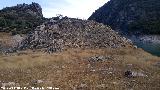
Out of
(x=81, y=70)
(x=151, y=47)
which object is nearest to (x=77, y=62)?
(x=81, y=70)

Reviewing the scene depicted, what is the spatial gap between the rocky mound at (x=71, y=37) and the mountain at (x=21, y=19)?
134ft

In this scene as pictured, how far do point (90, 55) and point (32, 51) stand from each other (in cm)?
844

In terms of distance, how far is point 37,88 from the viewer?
28.0m

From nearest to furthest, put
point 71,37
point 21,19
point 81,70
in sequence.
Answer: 1. point 81,70
2. point 71,37
3. point 21,19

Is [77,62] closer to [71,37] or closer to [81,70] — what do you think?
[81,70]

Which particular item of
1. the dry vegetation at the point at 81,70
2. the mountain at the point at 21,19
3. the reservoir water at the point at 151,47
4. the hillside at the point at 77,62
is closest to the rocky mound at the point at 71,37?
the hillside at the point at 77,62

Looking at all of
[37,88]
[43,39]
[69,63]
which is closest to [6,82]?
[37,88]

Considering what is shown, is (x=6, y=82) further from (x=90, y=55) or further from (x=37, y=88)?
(x=90, y=55)

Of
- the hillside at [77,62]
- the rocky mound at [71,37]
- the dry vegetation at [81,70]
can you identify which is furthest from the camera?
the rocky mound at [71,37]

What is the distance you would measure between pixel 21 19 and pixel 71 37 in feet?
232

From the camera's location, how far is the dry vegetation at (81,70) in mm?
30172

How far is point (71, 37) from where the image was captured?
172 ft

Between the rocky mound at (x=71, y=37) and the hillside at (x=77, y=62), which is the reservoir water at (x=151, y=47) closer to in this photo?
the rocky mound at (x=71, y=37)

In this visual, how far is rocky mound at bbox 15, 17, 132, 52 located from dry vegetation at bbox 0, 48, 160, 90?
125 inches
